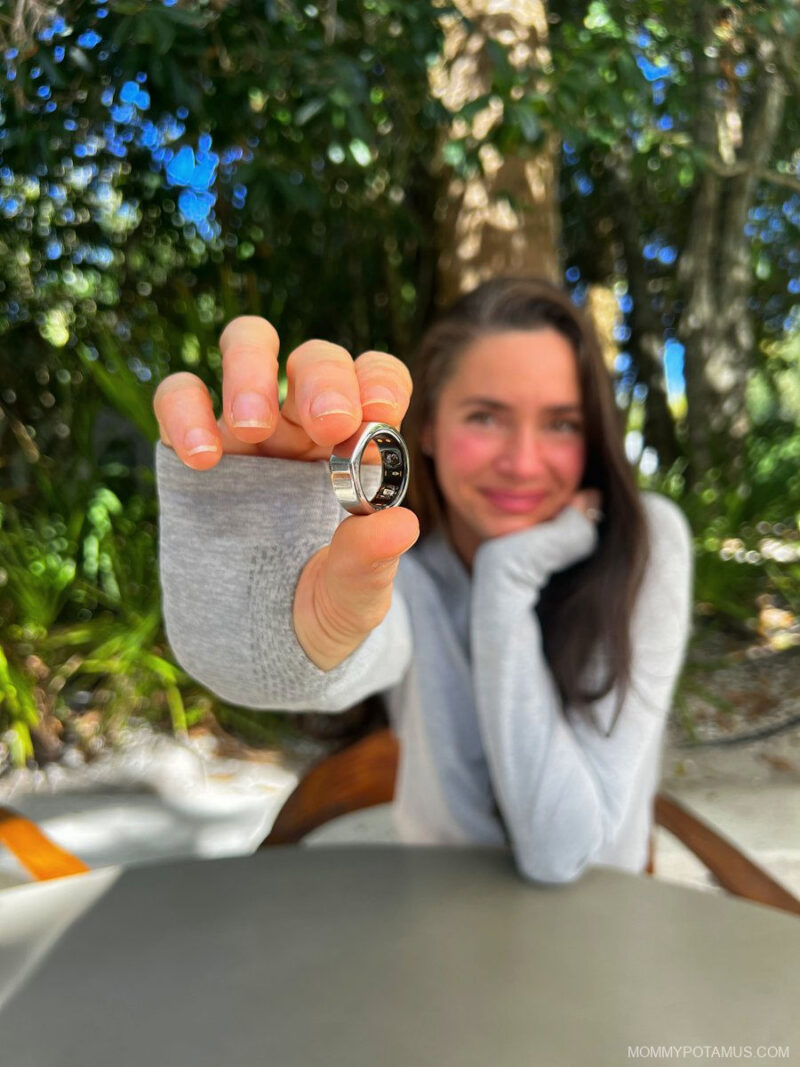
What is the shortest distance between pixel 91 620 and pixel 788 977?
2.75 m

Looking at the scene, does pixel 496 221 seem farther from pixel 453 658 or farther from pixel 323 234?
pixel 453 658

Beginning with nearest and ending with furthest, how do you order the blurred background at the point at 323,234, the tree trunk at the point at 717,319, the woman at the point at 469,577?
1. the woman at the point at 469,577
2. the blurred background at the point at 323,234
3. the tree trunk at the point at 717,319

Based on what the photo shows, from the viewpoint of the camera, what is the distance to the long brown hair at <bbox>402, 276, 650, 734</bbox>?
1.48 metres

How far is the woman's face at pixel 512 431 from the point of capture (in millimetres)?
1542

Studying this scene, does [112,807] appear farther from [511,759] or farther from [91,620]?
[511,759]

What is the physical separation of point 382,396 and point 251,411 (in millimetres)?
114

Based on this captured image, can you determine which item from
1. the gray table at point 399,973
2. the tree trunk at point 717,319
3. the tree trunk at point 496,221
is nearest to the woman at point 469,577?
the gray table at point 399,973

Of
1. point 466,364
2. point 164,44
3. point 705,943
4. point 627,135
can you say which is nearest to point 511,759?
point 705,943

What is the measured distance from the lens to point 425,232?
3521mm

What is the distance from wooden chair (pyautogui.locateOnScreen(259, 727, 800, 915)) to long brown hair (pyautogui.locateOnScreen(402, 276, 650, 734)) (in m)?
0.24

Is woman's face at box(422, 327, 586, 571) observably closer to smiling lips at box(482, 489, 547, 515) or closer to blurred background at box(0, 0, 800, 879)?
smiling lips at box(482, 489, 547, 515)

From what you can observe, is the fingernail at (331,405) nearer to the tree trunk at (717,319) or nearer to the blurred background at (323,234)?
the blurred background at (323,234)

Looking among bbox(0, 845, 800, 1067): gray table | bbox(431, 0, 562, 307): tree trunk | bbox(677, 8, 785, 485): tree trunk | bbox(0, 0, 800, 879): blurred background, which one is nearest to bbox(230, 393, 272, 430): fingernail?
bbox(0, 845, 800, 1067): gray table

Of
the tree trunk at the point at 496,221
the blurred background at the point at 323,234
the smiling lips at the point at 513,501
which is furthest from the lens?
the tree trunk at the point at 496,221
